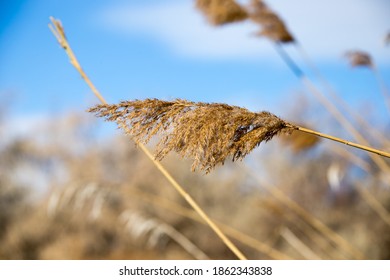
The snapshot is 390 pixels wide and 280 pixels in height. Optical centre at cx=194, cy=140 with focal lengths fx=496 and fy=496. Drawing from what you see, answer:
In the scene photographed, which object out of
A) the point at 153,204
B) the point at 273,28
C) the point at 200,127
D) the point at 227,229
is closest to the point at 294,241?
the point at 227,229

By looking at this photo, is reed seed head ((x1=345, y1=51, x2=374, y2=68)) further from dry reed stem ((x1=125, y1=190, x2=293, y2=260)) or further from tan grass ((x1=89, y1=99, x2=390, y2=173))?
tan grass ((x1=89, y1=99, x2=390, y2=173))

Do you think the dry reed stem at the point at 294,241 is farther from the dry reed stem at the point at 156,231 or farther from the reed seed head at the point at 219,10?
the reed seed head at the point at 219,10

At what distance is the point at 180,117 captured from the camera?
63.2 inches

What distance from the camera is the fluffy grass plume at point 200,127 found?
5.22ft

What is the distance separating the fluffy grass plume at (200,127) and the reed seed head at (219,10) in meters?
2.42

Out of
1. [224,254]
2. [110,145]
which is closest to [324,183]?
[224,254]

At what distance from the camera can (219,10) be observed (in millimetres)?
3865

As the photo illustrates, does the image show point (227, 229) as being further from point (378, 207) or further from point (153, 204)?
point (153, 204)

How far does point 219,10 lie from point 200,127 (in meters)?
2.47

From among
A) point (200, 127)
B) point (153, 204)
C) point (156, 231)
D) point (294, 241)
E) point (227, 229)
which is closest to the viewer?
point (200, 127)

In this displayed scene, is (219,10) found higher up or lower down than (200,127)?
higher up

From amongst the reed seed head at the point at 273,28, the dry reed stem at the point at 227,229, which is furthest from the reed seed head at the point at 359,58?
the dry reed stem at the point at 227,229

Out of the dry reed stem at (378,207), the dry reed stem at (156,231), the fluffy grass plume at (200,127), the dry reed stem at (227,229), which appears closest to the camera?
the fluffy grass plume at (200,127)
